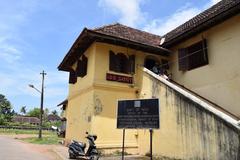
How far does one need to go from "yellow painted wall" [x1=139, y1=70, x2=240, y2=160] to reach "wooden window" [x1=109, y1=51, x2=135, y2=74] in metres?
2.14

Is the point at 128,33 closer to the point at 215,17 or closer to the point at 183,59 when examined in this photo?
the point at 183,59

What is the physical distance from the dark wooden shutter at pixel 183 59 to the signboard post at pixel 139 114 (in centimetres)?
607

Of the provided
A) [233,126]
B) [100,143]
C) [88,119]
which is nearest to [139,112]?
[233,126]

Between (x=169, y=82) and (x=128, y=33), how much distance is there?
17.2 ft

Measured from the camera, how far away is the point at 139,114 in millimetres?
8953

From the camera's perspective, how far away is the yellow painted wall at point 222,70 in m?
11.5

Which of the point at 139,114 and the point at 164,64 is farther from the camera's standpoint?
the point at 164,64

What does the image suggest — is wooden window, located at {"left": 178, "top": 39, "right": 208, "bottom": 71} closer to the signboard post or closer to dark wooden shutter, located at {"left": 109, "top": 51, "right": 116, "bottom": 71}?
dark wooden shutter, located at {"left": 109, "top": 51, "right": 116, "bottom": 71}

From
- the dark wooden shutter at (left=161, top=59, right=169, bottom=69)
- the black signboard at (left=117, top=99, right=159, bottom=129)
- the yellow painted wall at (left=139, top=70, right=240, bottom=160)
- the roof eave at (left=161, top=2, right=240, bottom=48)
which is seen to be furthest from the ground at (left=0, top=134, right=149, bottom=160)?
the roof eave at (left=161, top=2, right=240, bottom=48)

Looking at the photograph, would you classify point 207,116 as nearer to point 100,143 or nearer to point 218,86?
point 218,86

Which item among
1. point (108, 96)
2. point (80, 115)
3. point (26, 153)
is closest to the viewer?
point (108, 96)

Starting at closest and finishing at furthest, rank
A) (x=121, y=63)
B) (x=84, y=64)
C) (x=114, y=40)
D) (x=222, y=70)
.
Answer: (x=222, y=70) < (x=114, y=40) < (x=121, y=63) < (x=84, y=64)

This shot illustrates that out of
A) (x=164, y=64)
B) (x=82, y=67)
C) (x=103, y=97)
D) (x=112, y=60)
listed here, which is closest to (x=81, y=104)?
(x=82, y=67)

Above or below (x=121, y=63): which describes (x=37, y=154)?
below
